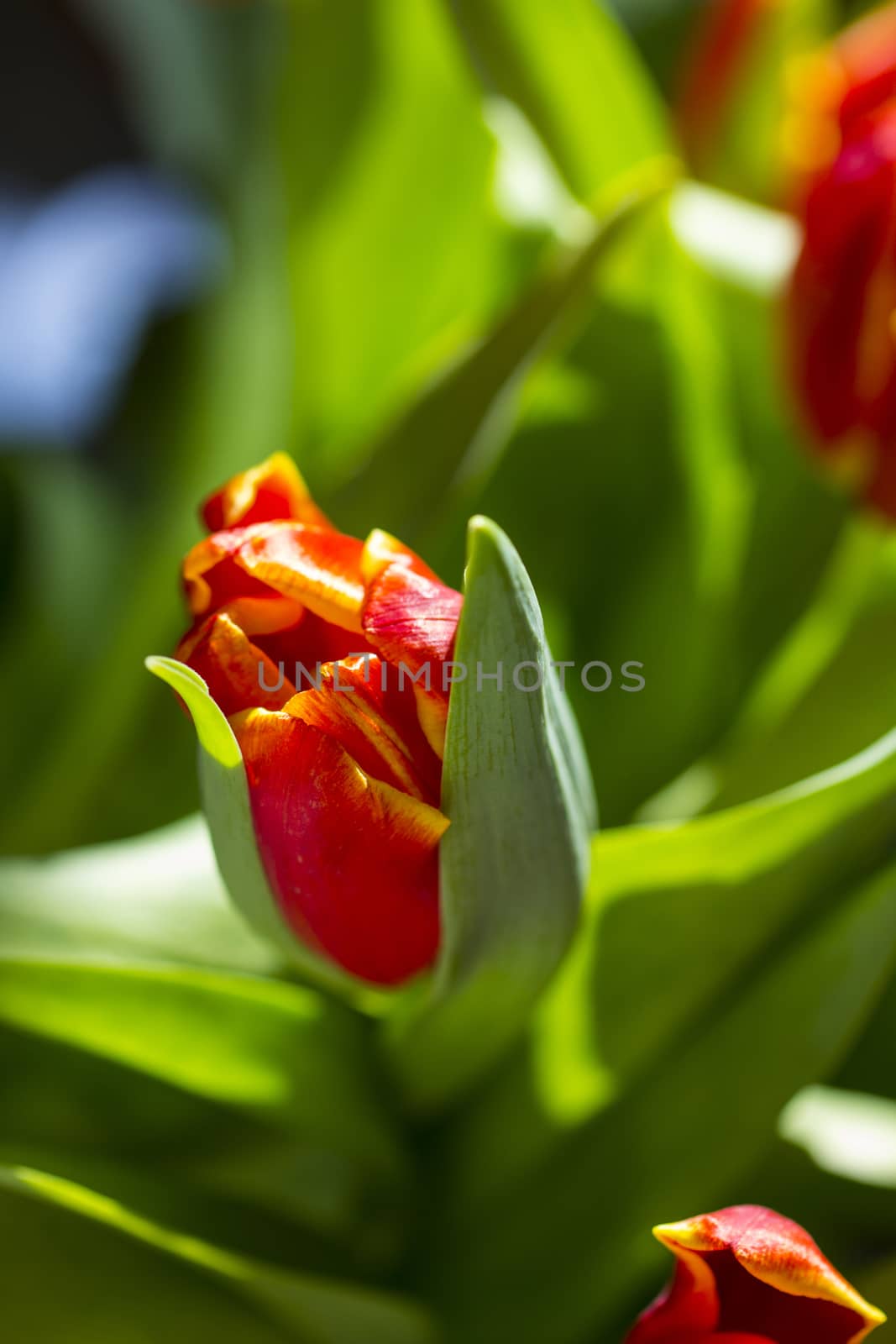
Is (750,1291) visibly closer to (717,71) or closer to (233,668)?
(233,668)

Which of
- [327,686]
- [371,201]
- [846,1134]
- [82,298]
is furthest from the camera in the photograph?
[82,298]

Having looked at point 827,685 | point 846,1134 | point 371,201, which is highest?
point 371,201

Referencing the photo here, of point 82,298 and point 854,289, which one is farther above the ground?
point 82,298

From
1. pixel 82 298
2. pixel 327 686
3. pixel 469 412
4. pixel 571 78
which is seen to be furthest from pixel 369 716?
pixel 82 298

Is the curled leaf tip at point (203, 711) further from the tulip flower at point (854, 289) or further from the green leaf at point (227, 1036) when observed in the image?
the tulip flower at point (854, 289)

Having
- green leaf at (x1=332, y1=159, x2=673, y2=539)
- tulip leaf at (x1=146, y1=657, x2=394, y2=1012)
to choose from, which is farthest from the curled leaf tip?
green leaf at (x1=332, y1=159, x2=673, y2=539)

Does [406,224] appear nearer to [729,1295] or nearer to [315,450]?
[315,450]

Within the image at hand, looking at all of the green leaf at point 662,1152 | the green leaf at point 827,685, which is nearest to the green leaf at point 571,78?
the green leaf at point 827,685

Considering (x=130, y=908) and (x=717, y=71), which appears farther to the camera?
(x=717, y=71)

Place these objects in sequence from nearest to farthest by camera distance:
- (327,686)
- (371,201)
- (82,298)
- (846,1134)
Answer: (327,686) < (846,1134) < (371,201) < (82,298)
